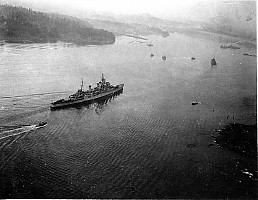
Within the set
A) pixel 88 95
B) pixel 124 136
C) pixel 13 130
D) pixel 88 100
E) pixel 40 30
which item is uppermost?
pixel 40 30

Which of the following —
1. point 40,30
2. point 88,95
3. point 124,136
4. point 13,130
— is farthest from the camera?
point 40,30

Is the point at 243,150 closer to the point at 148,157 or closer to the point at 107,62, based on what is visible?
the point at 148,157

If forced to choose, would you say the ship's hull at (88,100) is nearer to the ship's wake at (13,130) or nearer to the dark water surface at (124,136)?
the dark water surface at (124,136)

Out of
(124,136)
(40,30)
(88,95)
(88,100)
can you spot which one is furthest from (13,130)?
(40,30)

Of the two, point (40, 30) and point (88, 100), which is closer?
point (88, 100)

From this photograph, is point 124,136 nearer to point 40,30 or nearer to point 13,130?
point 13,130

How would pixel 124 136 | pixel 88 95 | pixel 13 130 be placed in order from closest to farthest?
1. pixel 13 130
2. pixel 124 136
3. pixel 88 95
